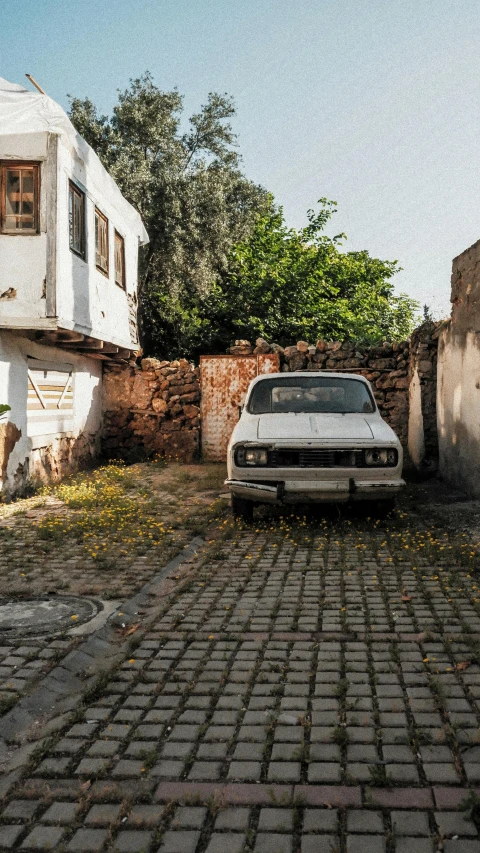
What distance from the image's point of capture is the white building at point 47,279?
987 cm

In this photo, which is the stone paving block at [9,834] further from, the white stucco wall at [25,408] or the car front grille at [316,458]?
the white stucco wall at [25,408]

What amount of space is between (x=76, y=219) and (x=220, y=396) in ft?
15.4

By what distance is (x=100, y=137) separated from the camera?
71.2 feet

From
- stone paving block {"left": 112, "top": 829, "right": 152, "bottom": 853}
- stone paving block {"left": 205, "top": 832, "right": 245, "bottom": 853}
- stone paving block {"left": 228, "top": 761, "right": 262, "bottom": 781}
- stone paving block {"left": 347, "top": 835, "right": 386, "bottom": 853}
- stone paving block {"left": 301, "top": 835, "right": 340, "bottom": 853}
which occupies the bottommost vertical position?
stone paving block {"left": 112, "top": 829, "right": 152, "bottom": 853}

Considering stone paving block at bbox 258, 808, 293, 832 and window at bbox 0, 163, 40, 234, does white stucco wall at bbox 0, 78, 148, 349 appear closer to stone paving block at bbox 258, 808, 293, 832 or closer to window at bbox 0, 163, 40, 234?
window at bbox 0, 163, 40, 234

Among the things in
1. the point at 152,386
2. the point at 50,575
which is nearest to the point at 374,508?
the point at 50,575

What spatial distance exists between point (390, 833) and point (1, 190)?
968 centimetres

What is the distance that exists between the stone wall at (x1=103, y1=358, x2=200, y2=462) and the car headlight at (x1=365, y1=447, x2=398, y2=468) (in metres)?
7.20

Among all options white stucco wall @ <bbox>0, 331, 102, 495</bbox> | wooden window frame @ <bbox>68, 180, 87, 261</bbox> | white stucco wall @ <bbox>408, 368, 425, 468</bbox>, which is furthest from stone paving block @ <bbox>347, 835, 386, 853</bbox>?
white stucco wall @ <bbox>408, 368, 425, 468</bbox>

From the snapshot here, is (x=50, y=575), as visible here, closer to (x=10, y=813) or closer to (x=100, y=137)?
(x=10, y=813)

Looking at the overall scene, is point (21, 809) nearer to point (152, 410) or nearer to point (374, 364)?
point (374, 364)

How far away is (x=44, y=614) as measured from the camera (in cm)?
495

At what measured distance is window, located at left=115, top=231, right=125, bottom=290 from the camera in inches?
562

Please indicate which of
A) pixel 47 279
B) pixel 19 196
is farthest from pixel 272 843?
pixel 19 196
